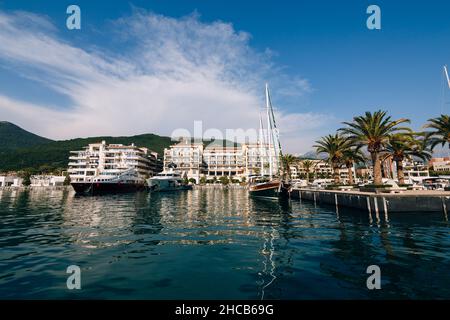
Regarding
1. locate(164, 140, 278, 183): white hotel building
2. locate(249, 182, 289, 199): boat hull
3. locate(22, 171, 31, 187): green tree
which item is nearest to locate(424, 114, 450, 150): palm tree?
locate(249, 182, 289, 199): boat hull

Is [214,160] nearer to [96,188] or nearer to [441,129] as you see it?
[96,188]

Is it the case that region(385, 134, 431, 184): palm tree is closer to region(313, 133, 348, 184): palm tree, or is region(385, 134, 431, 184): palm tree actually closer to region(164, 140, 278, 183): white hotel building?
region(313, 133, 348, 184): palm tree

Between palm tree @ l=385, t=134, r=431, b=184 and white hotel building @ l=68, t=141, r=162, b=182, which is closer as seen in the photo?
palm tree @ l=385, t=134, r=431, b=184

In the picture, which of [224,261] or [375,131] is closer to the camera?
[224,261]

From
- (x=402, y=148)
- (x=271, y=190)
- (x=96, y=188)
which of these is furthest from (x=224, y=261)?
(x=96, y=188)

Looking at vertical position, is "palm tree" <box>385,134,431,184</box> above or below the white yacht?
above

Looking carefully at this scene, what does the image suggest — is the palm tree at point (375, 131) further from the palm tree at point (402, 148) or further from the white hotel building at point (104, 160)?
the white hotel building at point (104, 160)

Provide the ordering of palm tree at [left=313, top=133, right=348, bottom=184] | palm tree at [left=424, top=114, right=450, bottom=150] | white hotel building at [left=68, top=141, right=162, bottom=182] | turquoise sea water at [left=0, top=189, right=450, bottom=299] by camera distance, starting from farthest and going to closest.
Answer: white hotel building at [left=68, top=141, right=162, bottom=182], palm tree at [left=313, top=133, right=348, bottom=184], palm tree at [left=424, top=114, right=450, bottom=150], turquoise sea water at [left=0, top=189, right=450, bottom=299]

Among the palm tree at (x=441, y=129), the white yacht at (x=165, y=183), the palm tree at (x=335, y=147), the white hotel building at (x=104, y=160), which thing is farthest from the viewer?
the white hotel building at (x=104, y=160)

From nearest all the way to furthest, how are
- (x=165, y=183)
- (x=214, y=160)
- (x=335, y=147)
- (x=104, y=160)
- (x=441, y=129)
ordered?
(x=441, y=129) < (x=335, y=147) < (x=165, y=183) < (x=104, y=160) < (x=214, y=160)

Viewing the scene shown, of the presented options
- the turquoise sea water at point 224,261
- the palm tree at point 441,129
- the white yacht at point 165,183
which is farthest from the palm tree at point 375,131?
the white yacht at point 165,183

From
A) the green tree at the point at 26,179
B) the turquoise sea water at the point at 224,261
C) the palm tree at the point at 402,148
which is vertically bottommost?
the turquoise sea water at the point at 224,261
